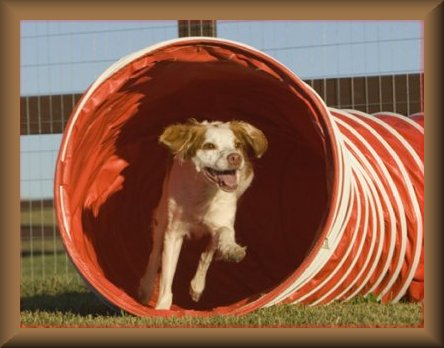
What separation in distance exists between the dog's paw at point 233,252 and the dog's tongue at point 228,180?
1.23 feet

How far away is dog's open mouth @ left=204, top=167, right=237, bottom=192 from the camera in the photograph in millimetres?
6678

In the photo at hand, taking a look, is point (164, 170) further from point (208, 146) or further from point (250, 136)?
point (208, 146)

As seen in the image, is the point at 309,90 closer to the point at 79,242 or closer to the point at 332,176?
→ the point at 332,176

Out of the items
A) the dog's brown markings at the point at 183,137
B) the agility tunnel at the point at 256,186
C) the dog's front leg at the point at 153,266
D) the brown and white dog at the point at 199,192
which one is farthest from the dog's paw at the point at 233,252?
the dog's brown markings at the point at 183,137

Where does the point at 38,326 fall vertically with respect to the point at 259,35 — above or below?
below

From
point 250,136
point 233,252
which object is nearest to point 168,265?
point 233,252

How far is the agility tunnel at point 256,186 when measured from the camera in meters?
6.25

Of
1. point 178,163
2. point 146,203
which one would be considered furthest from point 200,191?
point 146,203

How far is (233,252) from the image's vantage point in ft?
21.4

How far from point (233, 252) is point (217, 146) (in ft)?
2.20

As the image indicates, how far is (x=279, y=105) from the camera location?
7.60 m

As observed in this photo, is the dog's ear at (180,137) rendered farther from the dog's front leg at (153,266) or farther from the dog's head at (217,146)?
the dog's front leg at (153,266)

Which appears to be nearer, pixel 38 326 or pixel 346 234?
pixel 38 326
